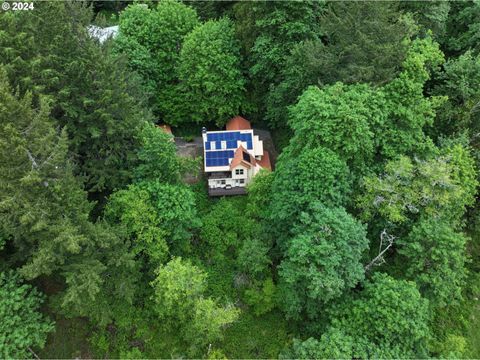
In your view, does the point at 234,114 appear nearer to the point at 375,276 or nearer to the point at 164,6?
the point at 164,6

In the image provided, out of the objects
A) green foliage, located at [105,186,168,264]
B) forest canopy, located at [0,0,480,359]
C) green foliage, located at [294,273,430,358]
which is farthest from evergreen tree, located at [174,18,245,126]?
green foliage, located at [294,273,430,358]

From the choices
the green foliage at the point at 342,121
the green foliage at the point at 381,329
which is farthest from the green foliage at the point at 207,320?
the green foliage at the point at 342,121


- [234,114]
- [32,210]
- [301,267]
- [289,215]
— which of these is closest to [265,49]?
[234,114]

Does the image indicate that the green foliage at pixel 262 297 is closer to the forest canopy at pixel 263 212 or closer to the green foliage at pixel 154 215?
the forest canopy at pixel 263 212

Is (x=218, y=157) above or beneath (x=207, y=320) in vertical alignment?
above

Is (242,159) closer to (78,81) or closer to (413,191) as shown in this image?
(413,191)

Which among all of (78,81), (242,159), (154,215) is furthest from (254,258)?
(78,81)

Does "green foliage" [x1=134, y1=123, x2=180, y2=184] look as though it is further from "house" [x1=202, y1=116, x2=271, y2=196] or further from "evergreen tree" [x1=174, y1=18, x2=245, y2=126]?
"evergreen tree" [x1=174, y1=18, x2=245, y2=126]
